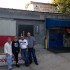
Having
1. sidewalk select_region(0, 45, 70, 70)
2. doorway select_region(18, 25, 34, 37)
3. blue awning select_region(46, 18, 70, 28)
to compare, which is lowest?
sidewalk select_region(0, 45, 70, 70)

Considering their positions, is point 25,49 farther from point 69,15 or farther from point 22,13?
point 69,15

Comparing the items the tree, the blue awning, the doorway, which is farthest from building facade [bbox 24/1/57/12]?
the doorway

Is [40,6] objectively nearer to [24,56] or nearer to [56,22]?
[56,22]

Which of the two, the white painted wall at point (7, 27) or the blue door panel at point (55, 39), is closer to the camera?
the white painted wall at point (7, 27)

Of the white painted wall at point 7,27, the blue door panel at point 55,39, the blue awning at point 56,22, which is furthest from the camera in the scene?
the blue door panel at point 55,39

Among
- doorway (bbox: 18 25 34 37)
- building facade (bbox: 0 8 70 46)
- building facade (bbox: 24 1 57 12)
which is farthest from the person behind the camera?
building facade (bbox: 24 1 57 12)

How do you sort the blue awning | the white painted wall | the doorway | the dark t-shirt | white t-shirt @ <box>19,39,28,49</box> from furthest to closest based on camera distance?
1. the blue awning
2. the doorway
3. the white painted wall
4. white t-shirt @ <box>19,39,28,49</box>
5. the dark t-shirt

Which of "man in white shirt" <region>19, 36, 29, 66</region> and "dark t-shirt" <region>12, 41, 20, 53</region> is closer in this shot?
"dark t-shirt" <region>12, 41, 20, 53</region>

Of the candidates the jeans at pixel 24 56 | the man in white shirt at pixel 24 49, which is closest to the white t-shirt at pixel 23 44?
the man in white shirt at pixel 24 49

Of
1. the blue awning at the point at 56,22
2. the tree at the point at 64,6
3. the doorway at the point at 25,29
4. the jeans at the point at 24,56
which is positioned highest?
the tree at the point at 64,6

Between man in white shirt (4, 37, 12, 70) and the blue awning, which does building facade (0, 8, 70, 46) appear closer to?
the blue awning

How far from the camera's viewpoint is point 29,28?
75.7 ft

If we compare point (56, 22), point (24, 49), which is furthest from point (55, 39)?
point (24, 49)

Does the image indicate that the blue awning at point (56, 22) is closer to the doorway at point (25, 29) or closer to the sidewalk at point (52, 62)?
the doorway at point (25, 29)
